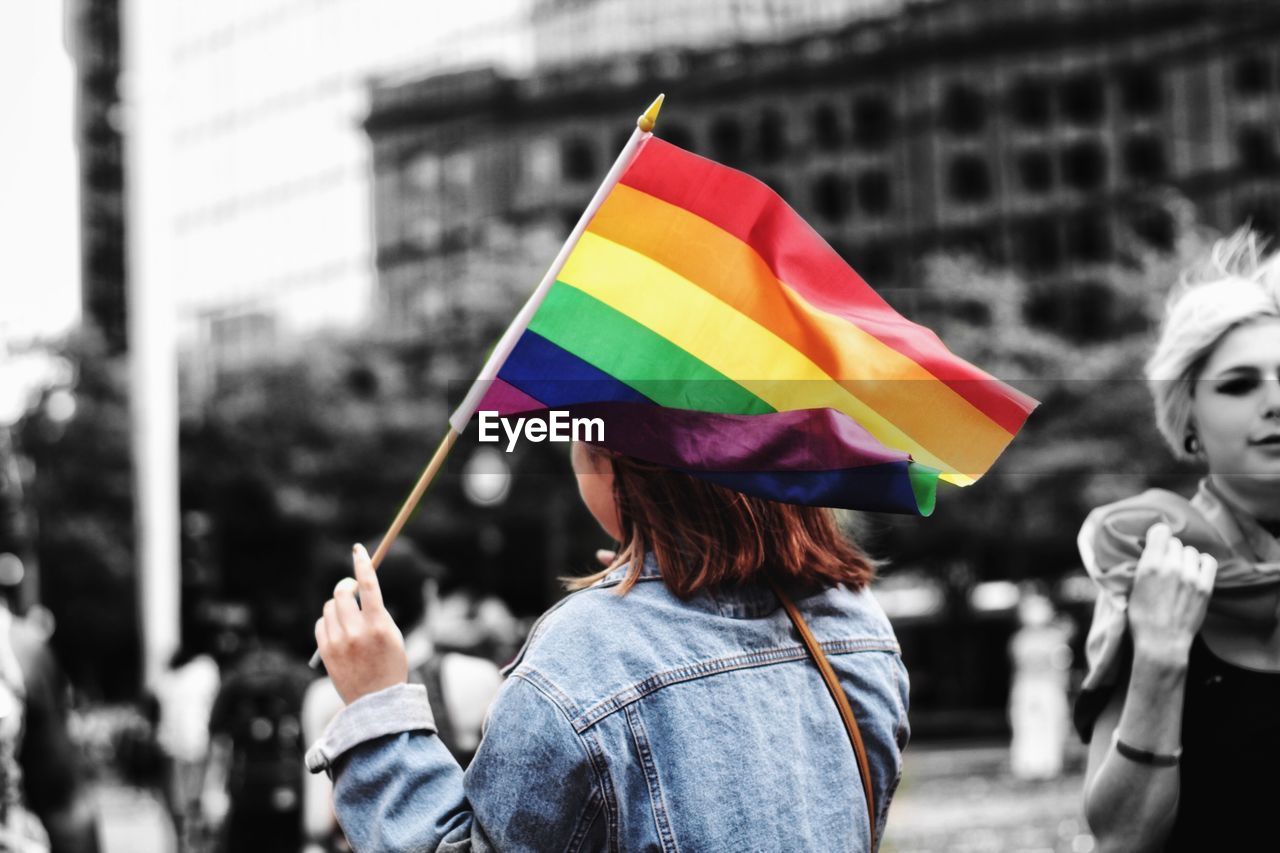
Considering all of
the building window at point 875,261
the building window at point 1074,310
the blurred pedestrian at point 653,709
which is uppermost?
the building window at point 875,261

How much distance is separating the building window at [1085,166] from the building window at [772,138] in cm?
929

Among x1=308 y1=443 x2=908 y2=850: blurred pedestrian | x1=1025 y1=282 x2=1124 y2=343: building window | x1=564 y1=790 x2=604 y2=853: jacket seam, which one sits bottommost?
x1=564 y1=790 x2=604 y2=853: jacket seam

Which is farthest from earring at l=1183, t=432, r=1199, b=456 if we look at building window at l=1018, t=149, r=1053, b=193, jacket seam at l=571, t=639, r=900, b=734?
building window at l=1018, t=149, r=1053, b=193

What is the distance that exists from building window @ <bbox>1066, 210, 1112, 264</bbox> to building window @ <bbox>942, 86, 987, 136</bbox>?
4495 millimetres

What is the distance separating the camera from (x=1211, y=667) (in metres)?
2.82

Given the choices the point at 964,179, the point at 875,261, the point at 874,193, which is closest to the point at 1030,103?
the point at 964,179

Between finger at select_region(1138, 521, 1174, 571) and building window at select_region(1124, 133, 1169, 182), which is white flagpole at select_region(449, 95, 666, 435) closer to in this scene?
finger at select_region(1138, 521, 1174, 571)

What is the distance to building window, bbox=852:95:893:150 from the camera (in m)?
49.4

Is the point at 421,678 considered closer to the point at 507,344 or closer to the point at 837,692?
the point at 507,344

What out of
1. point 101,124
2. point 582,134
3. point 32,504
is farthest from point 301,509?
point 101,124

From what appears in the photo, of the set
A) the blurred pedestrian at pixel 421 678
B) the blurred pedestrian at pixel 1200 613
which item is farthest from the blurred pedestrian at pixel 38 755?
the blurred pedestrian at pixel 1200 613

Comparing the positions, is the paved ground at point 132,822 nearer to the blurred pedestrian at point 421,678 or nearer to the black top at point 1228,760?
the blurred pedestrian at point 421,678

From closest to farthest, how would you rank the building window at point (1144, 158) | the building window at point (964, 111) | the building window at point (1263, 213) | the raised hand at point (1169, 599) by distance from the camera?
the raised hand at point (1169, 599) → the building window at point (1263, 213) → the building window at point (1144, 158) → the building window at point (964, 111)

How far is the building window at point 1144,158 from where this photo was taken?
44469 millimetres
